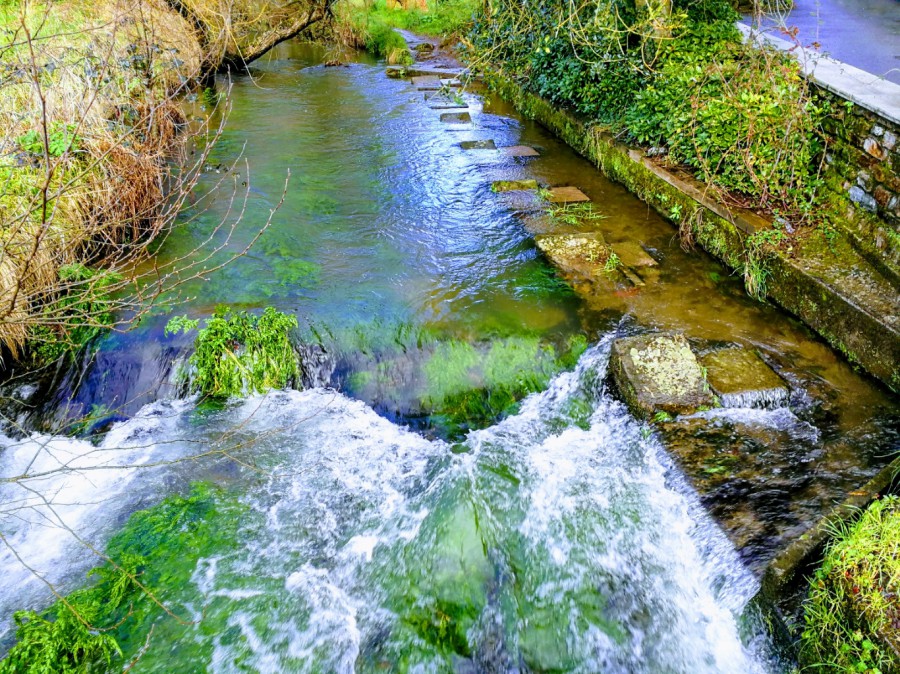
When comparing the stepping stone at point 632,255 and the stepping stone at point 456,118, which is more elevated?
the stepping stone at point 456,118

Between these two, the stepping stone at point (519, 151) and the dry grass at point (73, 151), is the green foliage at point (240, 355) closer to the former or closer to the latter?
the dry grass at point (73, 151)

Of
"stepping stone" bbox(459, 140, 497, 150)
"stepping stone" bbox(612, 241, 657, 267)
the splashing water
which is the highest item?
"stepping stone" bbox(459, 140, 497, 150)

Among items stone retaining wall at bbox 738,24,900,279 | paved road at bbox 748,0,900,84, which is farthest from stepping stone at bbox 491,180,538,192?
paved road at bbox 748,0,900,84

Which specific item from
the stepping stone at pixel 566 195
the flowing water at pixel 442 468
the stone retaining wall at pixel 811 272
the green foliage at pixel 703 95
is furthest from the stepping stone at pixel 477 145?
the flowing water at pixel 442 468

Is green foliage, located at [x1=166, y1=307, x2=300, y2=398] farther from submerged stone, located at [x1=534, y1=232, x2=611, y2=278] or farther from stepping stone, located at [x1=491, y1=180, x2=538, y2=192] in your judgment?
stepping stone, located at [x1=491, y1=180, x2=538, y2=192]

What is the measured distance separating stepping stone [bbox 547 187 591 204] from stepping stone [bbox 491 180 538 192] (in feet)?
0.92

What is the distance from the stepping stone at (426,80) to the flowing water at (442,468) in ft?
22.0

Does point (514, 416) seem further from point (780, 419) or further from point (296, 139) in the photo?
point (296, 139)

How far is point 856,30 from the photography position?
330 inches

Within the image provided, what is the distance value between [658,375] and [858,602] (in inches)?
78.6

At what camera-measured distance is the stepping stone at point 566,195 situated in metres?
6.98

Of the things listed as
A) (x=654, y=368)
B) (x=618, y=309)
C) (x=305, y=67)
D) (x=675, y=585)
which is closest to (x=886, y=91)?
(x=618, y=309)

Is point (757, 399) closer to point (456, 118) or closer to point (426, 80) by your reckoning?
point (456, 118)

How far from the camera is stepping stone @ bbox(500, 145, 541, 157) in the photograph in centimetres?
834
